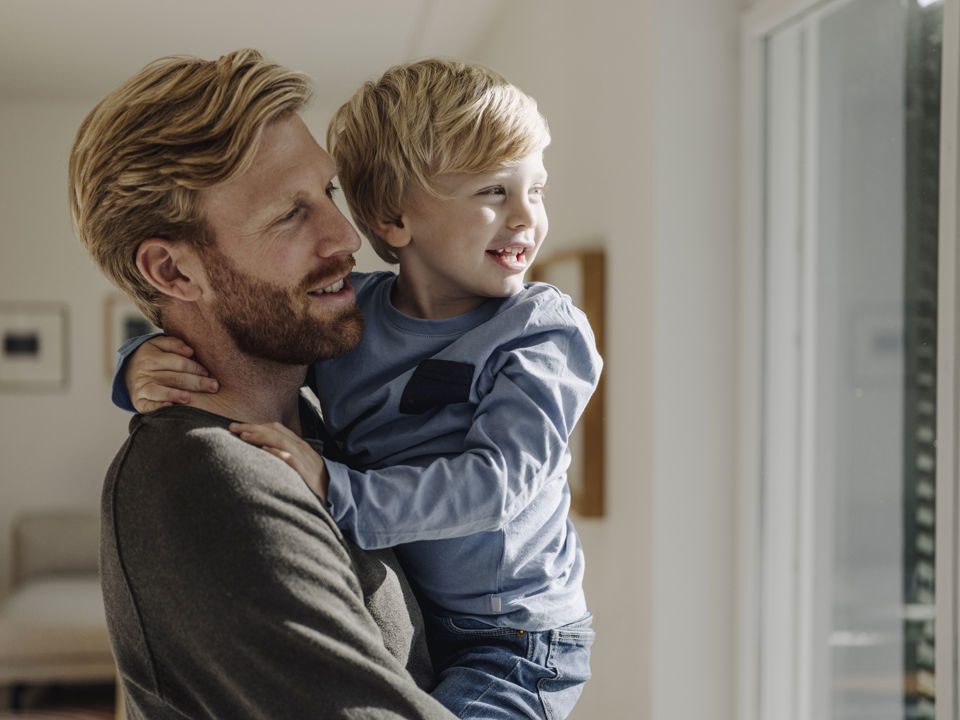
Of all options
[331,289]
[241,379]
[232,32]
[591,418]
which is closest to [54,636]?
[232,32]

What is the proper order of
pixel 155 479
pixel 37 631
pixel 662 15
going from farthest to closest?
pixel 37 631, pixel 662 15, pixel 155 479

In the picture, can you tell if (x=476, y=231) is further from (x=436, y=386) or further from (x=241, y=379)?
(x=241, y=379)

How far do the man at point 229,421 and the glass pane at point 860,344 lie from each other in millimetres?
870

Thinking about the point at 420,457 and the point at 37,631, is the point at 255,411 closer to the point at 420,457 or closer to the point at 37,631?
the point at 420,457

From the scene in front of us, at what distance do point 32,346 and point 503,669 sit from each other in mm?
4948

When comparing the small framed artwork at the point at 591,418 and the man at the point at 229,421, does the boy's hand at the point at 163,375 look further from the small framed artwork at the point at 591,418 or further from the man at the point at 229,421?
the small framed artwork at the point at 591,418

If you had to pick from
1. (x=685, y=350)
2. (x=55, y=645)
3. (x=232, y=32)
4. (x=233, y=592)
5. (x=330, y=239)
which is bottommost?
(x=55, y=645)

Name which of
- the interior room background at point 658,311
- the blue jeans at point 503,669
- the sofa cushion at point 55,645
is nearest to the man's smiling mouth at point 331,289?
the blue jeans at point 503,669

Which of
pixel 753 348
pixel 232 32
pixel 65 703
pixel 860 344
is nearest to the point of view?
pixel 860 344

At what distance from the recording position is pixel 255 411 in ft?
3.50

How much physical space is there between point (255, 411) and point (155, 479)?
9.3 inches

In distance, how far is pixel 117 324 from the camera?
5.39m

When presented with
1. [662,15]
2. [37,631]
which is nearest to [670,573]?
[662,15]

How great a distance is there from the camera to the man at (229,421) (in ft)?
2.63
